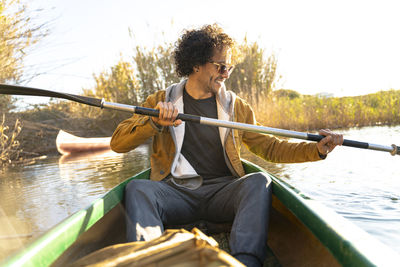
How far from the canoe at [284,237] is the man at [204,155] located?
0.50 ft

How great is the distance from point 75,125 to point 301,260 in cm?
1034

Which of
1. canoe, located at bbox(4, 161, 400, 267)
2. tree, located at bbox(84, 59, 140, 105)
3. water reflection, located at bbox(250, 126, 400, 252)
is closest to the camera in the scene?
canoe, located at bbox(4, 161, 400, 267)

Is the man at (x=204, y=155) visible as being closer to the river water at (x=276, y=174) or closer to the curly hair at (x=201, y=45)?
the curly hair at (x=201, y=45)

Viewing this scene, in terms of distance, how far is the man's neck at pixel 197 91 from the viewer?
7.20 ft

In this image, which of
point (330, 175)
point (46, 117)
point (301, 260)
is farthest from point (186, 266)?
point (46, 117)

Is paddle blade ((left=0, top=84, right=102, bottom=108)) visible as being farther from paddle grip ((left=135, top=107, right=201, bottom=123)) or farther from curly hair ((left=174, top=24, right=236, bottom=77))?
curly hair ((left=174, top=24, right=236, bottom=77))

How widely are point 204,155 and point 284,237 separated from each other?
0.60m

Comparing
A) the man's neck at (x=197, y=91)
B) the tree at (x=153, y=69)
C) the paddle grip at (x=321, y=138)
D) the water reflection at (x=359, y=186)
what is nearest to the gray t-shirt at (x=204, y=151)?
the man's neck at (x=197, y=91)

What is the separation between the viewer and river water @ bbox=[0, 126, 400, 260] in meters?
2.74

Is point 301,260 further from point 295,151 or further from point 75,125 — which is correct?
point 75,125

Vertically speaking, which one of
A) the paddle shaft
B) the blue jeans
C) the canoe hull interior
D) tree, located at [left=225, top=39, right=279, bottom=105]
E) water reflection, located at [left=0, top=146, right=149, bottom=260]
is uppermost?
tree, located at [left=225, top=39, right=279, bottom=105]

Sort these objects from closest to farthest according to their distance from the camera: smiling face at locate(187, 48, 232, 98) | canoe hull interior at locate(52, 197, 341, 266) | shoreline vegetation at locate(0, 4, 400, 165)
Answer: canoe hull interior at locate(52, 197, 341, 266) < smiling face at locate(187, 48, 232, 98) < shoreline vegetation at locate(0, 4, 400, 165)

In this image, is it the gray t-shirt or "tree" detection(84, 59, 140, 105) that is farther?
"tree" detection(84, 59, 140, 105)

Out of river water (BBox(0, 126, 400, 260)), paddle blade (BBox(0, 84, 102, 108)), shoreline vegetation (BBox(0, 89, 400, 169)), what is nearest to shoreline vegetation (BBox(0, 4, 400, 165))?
shoreline vegetation (BBox(0, 89, 400, 169))
